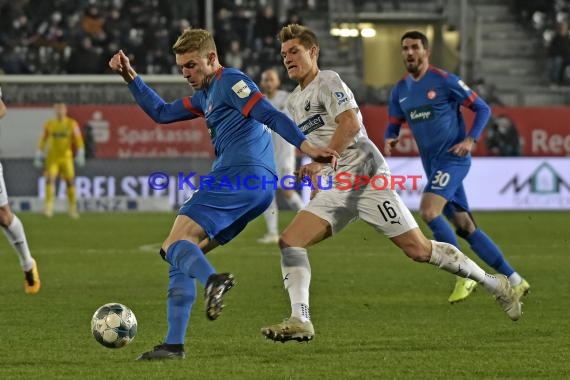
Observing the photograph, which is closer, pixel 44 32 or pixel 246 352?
pixel 246 352

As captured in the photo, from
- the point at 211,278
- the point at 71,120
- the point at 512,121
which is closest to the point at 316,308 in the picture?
the point at 211,278

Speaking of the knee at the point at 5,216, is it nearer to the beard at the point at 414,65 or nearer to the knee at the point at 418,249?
the beard at the point at 414,65

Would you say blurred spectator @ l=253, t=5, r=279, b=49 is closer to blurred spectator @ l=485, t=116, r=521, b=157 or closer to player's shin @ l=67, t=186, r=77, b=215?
blurred spectator @ l=485, t=116, r=521, b=157

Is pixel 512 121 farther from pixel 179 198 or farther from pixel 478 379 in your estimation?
pixel 478 379

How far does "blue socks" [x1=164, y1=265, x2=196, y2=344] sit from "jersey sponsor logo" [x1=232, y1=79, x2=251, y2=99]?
3.44 feet

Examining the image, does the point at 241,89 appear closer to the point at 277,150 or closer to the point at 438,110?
the point at 438,110

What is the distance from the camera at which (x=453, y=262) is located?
8.10 m

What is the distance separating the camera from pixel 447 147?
10531mm

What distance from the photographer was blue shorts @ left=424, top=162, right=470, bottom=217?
10.2m

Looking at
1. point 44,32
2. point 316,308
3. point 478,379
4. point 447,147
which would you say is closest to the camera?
point 478,379

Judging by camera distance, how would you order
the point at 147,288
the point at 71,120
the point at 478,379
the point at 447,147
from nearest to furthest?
the point at 478,379, the point at 447,147, the point at 147,288, the point at 71,120

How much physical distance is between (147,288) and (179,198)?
42.3ft

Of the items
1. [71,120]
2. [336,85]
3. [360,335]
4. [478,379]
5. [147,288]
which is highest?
[336,85]

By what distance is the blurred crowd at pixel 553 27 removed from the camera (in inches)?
1141
